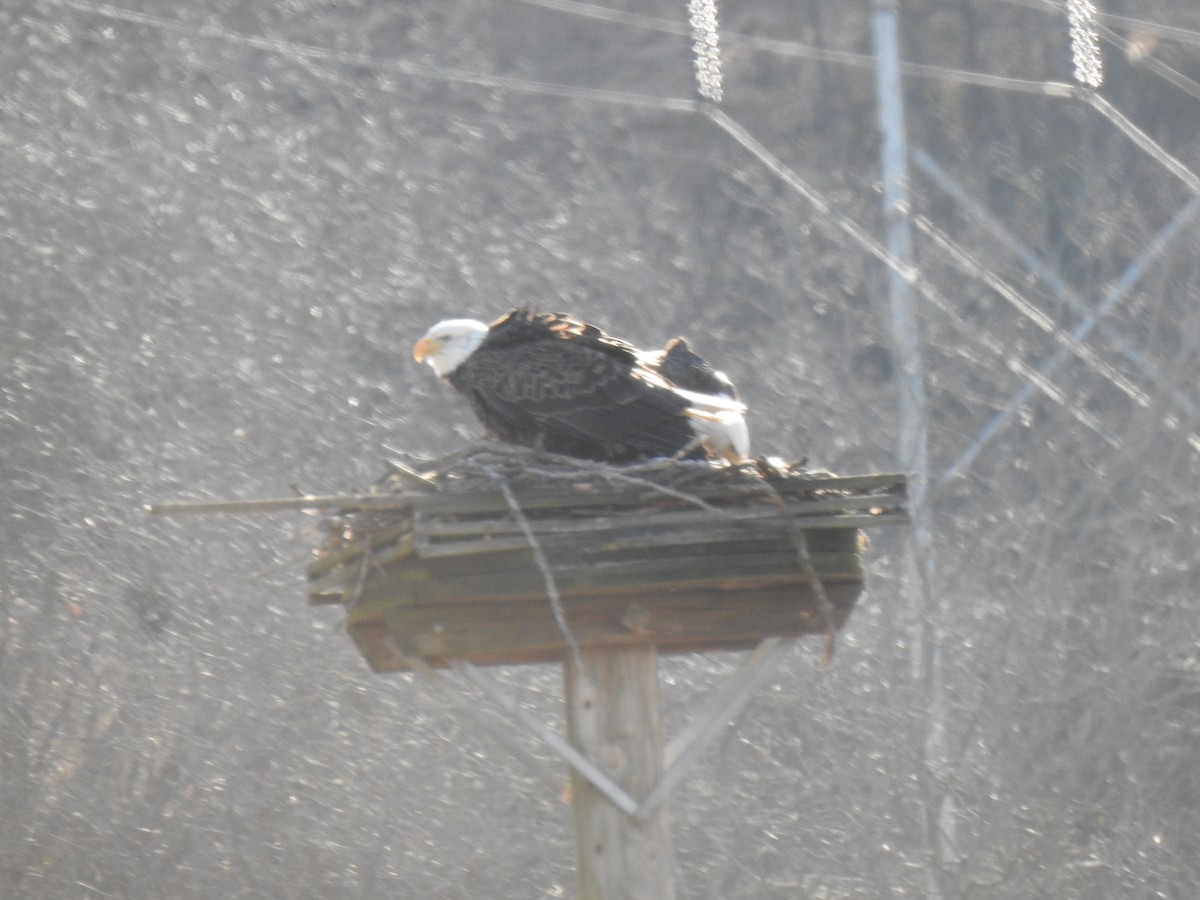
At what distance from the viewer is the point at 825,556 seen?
4.54m

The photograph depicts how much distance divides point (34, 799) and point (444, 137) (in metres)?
5.60

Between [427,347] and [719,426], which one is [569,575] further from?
[427,347]

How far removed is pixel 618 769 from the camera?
461 centimetres

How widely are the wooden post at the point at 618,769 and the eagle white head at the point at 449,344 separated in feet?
5.23

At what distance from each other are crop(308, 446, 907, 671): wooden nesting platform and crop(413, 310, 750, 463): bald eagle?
35 centimetres

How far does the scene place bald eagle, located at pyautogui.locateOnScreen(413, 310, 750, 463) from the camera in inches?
199

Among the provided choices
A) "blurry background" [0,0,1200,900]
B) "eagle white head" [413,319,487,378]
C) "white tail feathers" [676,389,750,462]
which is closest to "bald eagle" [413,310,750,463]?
"white tail feathers" [676,389,750,462]

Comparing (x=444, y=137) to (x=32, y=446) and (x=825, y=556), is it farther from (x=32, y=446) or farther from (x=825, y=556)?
(x=825, y=556)

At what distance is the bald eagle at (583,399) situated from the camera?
5059 millimetres

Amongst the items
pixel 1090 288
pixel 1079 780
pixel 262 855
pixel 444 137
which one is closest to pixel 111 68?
pixel 444 137

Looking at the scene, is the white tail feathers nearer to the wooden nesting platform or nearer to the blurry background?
the wooden nesting platform

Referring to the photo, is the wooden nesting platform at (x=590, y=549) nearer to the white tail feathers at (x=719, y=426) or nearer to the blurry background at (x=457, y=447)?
the white tail feathers at (x=719, y=426)

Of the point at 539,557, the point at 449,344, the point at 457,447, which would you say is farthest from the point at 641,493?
the point at 457,447

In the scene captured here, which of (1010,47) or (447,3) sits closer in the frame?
(447,3)
